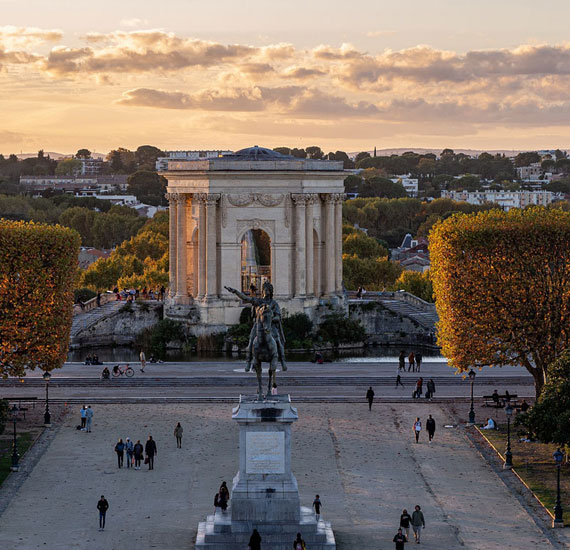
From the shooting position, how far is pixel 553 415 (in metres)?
57.5

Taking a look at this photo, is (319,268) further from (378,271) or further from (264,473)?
(264,473)

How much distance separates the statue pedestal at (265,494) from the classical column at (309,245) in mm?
53329

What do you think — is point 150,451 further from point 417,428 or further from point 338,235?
point 338,235

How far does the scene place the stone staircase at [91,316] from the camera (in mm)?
104750

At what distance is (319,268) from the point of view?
105375 millimetres

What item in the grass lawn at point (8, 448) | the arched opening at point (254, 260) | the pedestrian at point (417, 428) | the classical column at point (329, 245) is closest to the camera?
the grass lawn at point (8, 448)

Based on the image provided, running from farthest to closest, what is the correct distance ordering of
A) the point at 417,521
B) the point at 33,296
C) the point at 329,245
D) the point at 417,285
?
the point at 417,285 → the point at 329,245 → the point at 33,296 → the point at 417,521

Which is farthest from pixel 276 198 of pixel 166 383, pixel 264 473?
pixel 264 473

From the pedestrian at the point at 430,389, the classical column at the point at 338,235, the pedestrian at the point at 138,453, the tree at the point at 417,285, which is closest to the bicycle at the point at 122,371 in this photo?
the pedestrian at the point at 430,389

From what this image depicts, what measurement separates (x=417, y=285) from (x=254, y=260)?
1524 centimetres

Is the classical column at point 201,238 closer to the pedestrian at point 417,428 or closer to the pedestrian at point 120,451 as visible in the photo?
the pedestrian at point 417,428

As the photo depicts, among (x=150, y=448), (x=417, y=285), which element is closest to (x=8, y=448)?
(x=150, y=448)

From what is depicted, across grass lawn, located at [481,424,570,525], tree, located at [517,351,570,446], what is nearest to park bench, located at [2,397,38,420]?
grass lawn, located at [481,424,570,525]

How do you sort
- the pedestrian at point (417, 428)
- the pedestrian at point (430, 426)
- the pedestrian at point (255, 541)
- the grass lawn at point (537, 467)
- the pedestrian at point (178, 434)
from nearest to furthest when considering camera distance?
the pedestrian at point (255, 541), the grass lawn at point (537, 467), the pedestrian at point (178, 434), the pedestrian at point (430, 426), the pedestrian at point (417, 428)
